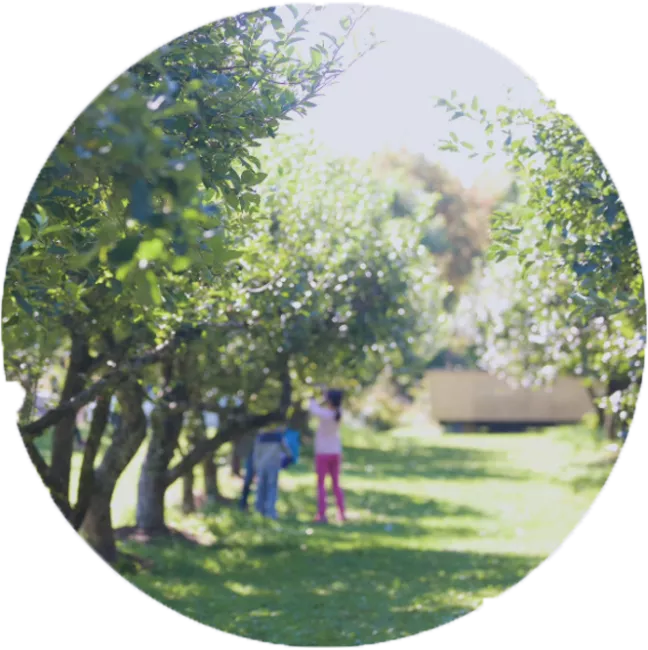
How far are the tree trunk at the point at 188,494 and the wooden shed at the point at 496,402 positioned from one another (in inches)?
65.9

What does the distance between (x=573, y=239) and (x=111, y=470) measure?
301 centimetres

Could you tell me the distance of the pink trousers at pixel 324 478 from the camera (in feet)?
24.1

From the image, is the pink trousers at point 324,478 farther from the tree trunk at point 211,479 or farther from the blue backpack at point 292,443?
the tree trunk at point 211,479

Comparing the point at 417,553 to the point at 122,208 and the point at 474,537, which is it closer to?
the point at 474,537

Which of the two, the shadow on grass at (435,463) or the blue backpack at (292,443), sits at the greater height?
the blue backpack at (292,443)

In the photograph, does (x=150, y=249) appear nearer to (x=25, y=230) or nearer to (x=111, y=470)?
(x=25, y=230)


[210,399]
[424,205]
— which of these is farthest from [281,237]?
[210,399]

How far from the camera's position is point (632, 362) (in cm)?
662

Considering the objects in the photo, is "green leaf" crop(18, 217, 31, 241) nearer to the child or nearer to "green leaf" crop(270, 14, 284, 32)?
"green leaf" crop(270, 14, 284, 32)

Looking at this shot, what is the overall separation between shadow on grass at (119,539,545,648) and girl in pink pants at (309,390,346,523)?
290 millimetres

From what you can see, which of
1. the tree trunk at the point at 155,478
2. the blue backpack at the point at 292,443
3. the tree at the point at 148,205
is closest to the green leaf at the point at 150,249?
the tree at the point at 148,205

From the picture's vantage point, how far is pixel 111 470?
670cm

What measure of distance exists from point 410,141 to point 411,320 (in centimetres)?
178

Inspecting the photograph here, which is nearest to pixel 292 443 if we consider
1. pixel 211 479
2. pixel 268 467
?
pixel 268 467
